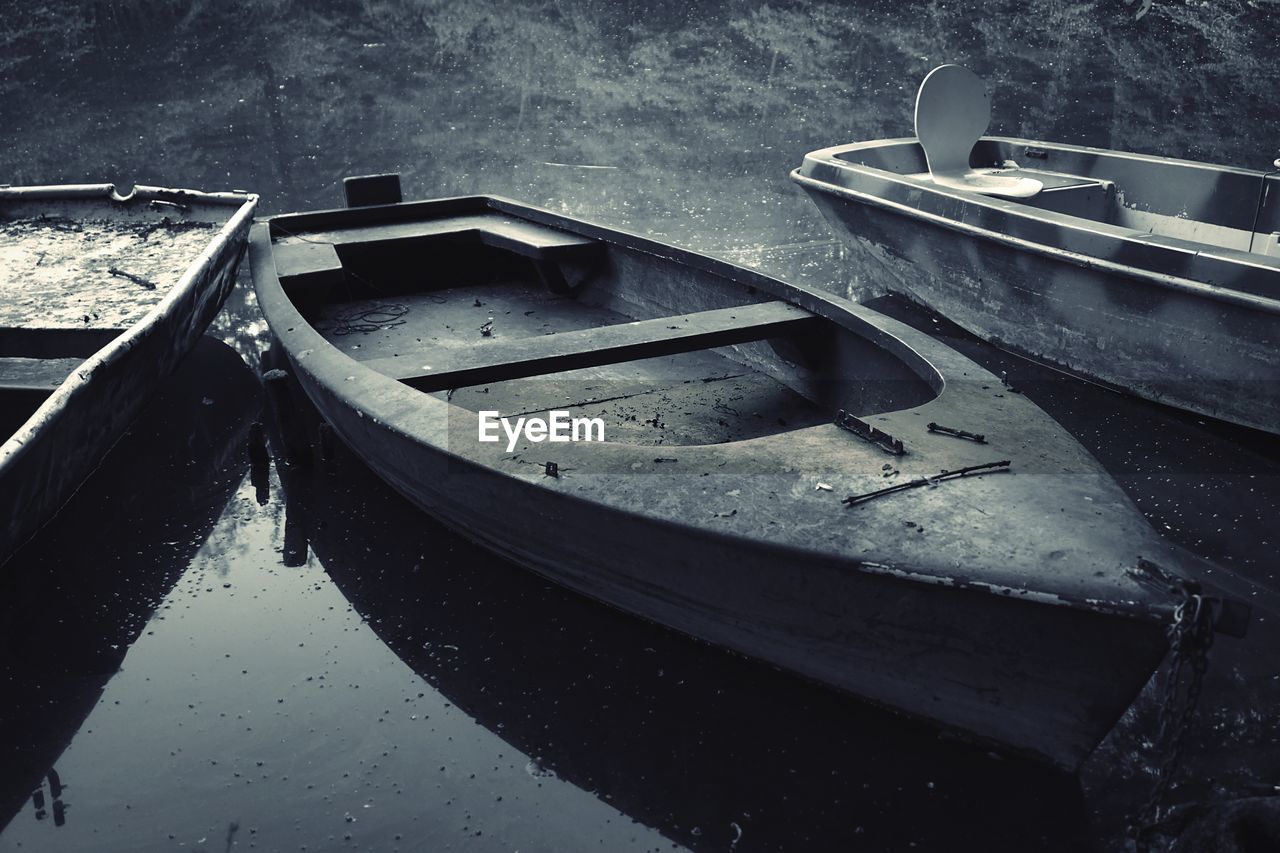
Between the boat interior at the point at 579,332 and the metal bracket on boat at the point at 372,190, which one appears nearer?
the boat interior at the point at 579,332

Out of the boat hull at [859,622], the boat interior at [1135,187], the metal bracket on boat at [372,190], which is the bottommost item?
the boat hull at [859,622]

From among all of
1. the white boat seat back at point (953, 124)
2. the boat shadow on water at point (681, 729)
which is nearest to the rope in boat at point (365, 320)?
the boat shadow on water at point (681, 729)

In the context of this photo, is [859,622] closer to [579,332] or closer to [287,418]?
[579,332]

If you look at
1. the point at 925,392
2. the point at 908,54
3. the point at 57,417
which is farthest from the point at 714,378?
the point at 908,54

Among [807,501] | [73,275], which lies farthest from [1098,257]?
[73,275]

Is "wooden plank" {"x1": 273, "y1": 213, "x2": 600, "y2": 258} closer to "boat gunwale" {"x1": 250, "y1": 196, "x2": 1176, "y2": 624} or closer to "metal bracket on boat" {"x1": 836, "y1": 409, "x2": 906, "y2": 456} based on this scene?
"boat gunwale" {"x1": 250, "y1": 196, "x2": 1176, "y2": 624}

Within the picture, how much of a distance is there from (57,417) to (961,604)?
342cm

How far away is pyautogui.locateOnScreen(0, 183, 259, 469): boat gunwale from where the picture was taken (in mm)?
3945

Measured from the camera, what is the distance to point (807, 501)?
3154 mm

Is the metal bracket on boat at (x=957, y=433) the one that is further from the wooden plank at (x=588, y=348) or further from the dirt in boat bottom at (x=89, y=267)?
the dirt in boat bottom at (x=89, y=267)

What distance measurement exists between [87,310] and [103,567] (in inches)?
84.6

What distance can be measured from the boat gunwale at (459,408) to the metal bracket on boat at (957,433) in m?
0.24

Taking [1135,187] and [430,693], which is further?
[1135,187]

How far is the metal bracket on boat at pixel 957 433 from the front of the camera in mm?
3410
